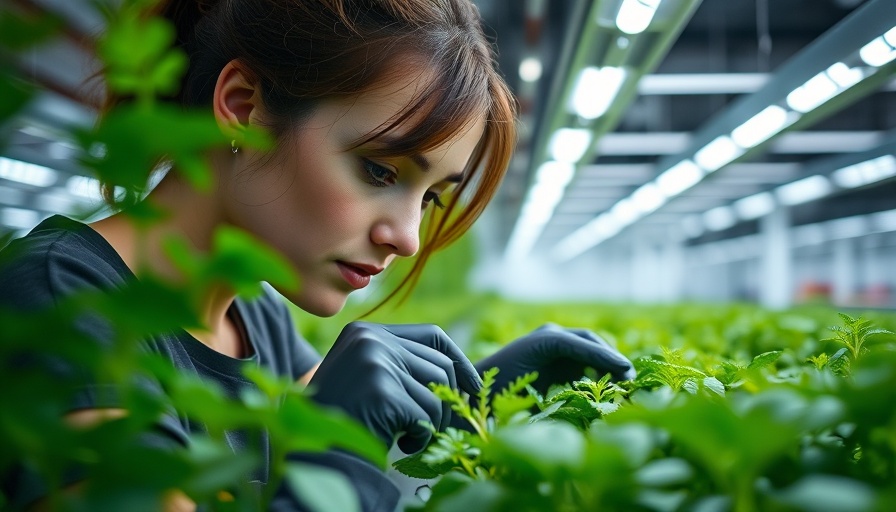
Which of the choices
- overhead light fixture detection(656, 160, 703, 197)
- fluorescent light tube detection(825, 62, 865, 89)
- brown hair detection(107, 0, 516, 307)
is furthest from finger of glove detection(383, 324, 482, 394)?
overhead light fixture detection(656, 160, 703, 197)

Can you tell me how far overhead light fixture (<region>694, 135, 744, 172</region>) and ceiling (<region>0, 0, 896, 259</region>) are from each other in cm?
8

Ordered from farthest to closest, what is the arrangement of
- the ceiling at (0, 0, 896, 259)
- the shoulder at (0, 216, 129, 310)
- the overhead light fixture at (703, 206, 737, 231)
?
the overhead light fixture at (703, 206, 737, 231)
the ceiling at (0, 0, 896, 259)
the shoulder at (0, 216, 129, 310)

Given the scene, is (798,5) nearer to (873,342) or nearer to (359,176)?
(873,342)

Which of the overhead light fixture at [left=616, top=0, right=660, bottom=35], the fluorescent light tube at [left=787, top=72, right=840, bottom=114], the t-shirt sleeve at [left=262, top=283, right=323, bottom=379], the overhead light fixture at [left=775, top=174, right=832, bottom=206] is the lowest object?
the t-shirt sleeve at [left=262, top=283, right=323, bottom=379]

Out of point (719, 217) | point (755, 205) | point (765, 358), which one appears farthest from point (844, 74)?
point (719, 217)

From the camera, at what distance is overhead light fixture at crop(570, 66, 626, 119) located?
2.89m

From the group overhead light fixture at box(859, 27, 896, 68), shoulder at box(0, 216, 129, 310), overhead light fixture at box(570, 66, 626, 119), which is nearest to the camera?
shoulder at box(0, 216, 129, 310)

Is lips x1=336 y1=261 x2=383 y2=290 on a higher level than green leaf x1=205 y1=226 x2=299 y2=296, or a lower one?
lower

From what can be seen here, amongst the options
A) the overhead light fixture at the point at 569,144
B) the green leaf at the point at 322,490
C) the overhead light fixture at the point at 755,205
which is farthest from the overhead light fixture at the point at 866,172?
the green leaf at the point at 322,490

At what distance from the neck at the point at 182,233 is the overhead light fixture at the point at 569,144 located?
3.16m

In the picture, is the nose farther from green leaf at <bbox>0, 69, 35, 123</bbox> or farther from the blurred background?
green leaf at <bbox>0, 69, 35, 123</bbox>

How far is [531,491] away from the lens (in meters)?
0.46

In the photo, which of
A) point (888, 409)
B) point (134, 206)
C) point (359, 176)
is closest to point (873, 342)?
point (888, 409)

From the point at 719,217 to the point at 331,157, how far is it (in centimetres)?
1161
